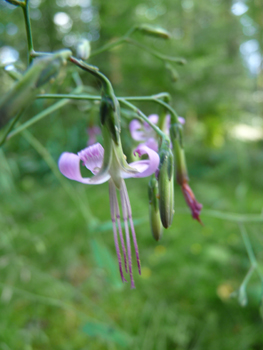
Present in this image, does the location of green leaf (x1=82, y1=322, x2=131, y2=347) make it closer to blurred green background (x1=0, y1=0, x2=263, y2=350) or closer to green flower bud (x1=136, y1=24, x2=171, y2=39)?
blurred green background (x1=0, y1=0, x2=263, y2=350)

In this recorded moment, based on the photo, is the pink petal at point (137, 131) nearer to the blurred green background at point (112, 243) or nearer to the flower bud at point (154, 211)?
the blurred green background at point (112, 243)

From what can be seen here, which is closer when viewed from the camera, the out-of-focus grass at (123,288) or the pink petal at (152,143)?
the pink petal at (152,143)

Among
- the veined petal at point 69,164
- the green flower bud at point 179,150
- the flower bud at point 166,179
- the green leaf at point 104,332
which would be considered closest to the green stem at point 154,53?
the green flower bud at point 179,150

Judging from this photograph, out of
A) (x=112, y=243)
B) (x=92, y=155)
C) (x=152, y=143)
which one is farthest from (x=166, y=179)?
(x=112, y=243)

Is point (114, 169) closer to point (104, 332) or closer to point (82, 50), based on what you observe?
point (82, 50)

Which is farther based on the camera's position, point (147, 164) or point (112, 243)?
point (112, 243)

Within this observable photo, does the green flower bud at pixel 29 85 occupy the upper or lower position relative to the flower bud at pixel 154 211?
upper

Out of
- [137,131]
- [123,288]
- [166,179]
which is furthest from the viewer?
[123,288]

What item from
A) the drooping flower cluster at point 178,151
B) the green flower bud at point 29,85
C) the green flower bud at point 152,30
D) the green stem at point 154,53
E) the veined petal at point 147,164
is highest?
the green flower bud at point 29,85
